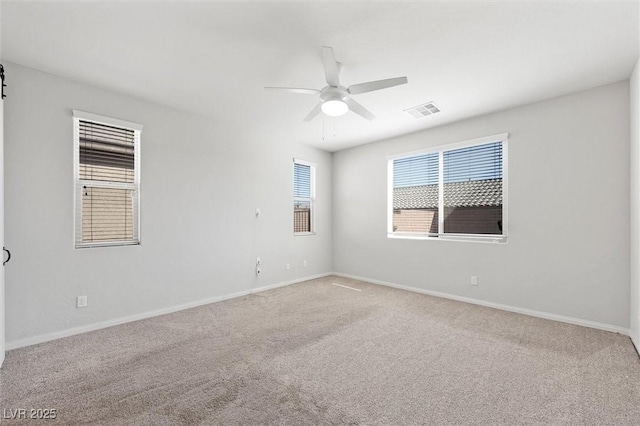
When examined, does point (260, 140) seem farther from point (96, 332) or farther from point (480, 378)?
point (480, 378)

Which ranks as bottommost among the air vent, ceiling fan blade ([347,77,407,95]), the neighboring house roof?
the neighboring house roof

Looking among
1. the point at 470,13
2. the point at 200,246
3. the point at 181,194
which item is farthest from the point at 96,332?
the point at 470,13

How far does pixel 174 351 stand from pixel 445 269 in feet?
12.8

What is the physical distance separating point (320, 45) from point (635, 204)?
354 cm

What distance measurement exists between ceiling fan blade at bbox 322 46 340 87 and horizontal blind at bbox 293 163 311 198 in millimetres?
3053

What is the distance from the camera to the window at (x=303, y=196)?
5629mm

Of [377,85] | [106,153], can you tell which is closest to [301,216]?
[106,153]

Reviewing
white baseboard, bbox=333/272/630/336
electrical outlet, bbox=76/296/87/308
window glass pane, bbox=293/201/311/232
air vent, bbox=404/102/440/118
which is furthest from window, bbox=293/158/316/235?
electrical outlet, bbox=76/296/87/308

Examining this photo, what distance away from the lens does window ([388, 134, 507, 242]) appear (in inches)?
161

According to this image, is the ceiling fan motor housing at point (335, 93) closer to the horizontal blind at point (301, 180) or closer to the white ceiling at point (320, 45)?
the white ceiling at point (320, 45)

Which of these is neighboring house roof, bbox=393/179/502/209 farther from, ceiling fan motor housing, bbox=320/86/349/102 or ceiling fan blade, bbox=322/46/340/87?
ceiling fan blade, bbox=322/46/340/87

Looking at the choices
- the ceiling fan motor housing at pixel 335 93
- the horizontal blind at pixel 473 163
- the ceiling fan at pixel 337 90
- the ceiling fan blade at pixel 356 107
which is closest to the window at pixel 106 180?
the ceiling fan at pixel 337 90

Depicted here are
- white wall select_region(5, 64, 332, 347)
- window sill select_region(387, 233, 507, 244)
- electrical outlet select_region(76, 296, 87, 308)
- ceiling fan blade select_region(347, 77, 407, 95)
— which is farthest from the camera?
window sill select_region(387, 233, 507, 244)

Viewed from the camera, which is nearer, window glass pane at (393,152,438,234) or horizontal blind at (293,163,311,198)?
window glass pane at (393,152,438,234)
